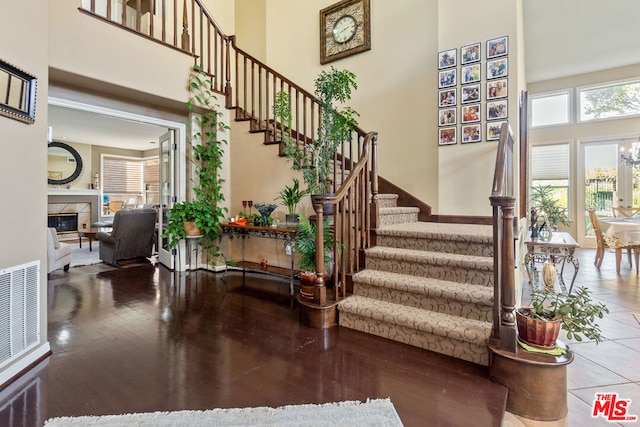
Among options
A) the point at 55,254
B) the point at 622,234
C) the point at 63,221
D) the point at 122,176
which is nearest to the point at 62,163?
the point at 122,176

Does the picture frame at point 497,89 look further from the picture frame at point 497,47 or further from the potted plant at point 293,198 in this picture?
the potted plant at point 293,198

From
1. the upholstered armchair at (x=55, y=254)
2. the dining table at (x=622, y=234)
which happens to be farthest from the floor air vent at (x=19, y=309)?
the dining table at (x=622, y=234)

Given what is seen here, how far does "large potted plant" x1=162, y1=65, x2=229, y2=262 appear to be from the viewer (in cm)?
425

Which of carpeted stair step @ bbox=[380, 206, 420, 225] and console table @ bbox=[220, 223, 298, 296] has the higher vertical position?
carpeted stair step @ bbox=[380, 206, 420, 225]

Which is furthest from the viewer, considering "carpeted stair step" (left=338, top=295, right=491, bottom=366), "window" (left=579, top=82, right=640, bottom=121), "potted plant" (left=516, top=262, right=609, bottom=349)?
"window" (left=579, top=82, right=640, bottom=121)

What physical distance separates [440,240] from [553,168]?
6.26 metres

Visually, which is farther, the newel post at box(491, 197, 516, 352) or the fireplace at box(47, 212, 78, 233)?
the fireplace at box(47, 212, 78, 233)

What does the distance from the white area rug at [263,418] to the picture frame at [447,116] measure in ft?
10.6

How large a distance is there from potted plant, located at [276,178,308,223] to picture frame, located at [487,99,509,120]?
7.62 feet

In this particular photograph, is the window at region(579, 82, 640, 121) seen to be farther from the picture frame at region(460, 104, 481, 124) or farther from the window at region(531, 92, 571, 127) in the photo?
the picture frame at region(460, 104, 481, 124)

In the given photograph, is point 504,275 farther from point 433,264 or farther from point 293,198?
point 293,198

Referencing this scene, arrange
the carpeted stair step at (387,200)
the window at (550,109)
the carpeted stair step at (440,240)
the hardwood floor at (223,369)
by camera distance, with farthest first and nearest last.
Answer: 1. the window at (550,109)
2. the carpeted stair step at (387,200)
3. the carpeted stair step at (440,240)
4. the hardwood floor at (223,369)

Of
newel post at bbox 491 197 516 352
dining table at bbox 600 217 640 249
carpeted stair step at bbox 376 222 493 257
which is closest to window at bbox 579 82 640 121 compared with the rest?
dining table at bbox 600 217 640 249

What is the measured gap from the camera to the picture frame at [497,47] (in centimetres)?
332
